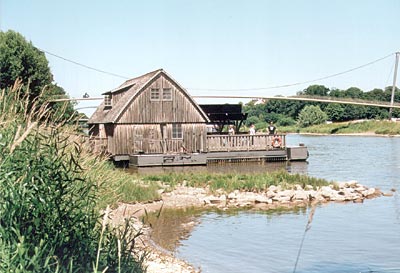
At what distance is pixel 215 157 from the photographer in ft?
119

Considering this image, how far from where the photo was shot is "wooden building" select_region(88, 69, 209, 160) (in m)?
35.4

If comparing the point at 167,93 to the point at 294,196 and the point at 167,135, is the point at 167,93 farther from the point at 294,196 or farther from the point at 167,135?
the point at 294,196

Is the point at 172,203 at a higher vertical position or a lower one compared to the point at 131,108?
Answer: lower

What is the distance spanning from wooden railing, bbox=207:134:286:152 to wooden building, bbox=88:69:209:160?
2.23 feet

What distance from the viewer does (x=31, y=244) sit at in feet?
17.5

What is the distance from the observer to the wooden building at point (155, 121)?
35.4 meters

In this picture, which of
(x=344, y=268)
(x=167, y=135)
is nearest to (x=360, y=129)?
(x=167, y=135)

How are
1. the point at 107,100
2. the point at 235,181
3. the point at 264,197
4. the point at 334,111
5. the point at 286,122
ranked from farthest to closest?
the point at 286,122
the point at 334,111
the point at 107,100
the point at 235,181
the point at 264,197

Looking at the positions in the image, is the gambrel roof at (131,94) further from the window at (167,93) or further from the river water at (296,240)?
the river water at (296,240)

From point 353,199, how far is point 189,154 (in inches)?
Result: 642

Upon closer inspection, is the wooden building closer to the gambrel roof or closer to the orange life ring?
the gambrel roof

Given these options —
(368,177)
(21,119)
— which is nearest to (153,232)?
(21,119)

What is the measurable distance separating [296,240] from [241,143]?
24.2 m

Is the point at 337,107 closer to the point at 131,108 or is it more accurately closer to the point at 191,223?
the point at 131,108
